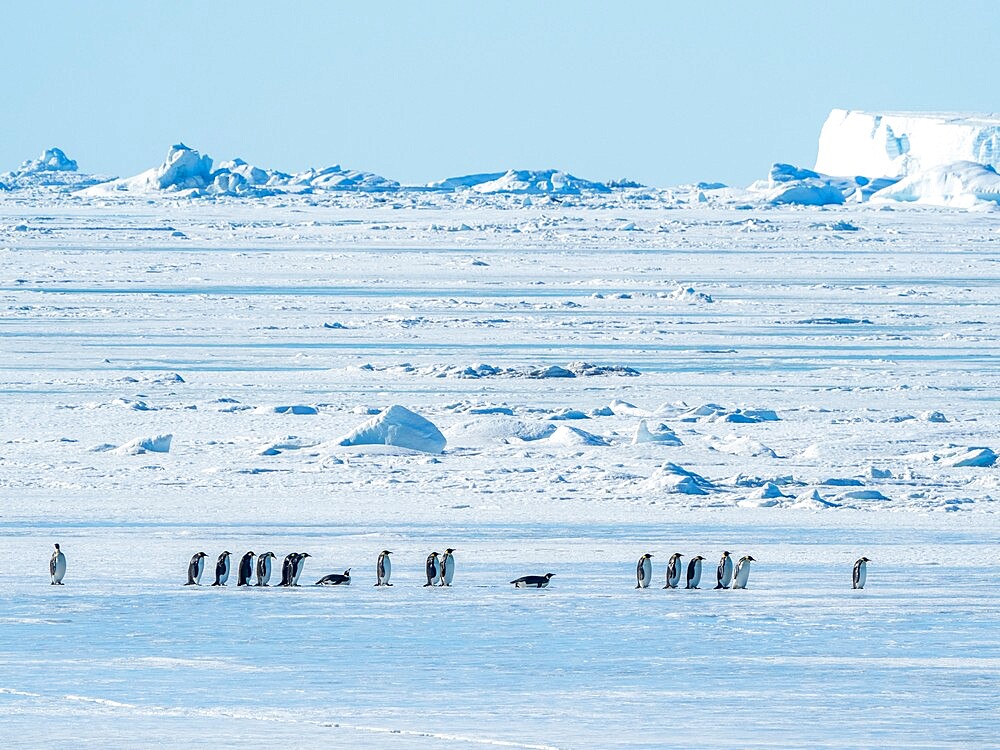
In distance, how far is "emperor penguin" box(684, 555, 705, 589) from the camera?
638cm

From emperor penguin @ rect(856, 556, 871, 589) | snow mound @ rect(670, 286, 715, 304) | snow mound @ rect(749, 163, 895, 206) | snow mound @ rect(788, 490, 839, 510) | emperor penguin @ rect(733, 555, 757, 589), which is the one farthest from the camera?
snow mound @ rect(749, 163, 895, 206)

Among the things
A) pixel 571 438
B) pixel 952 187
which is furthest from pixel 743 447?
pixel 952 187

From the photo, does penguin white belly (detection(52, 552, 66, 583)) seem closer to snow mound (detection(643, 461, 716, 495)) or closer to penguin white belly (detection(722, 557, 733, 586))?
penguin white belly (detection(722, 557, 733, 586))

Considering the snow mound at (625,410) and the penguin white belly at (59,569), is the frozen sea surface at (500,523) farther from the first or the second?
the penguin white belly at (59,569)

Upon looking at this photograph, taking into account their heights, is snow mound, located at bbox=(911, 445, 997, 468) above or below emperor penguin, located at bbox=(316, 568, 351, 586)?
below

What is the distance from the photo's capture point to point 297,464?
9430 mm

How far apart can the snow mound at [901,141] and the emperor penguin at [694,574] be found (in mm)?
63924

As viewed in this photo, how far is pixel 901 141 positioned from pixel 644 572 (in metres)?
75.1

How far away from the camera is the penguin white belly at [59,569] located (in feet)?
20.4

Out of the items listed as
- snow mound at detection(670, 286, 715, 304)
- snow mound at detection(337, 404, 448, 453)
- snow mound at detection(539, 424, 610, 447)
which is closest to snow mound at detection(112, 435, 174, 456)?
snow mound at detection(337, 404, 448, 453)

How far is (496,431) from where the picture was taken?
34.2 ft

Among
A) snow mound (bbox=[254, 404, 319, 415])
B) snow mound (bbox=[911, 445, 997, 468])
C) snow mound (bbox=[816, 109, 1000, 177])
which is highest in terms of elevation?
snow mound (bbox=[816, 109, 1000, 177])

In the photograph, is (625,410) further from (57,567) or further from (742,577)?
(57,567)

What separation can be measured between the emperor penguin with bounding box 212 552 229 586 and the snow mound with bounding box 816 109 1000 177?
6430 cm
